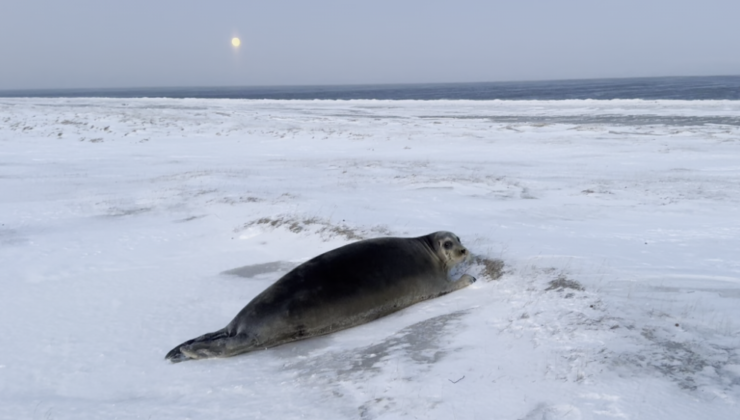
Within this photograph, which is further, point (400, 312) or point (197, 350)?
point (400, 312)

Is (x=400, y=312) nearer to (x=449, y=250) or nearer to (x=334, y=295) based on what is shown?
(x=334, y=295)

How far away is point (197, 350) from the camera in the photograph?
5.30 metres

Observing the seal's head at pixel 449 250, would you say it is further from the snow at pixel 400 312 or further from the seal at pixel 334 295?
the snow at pixel 400 312

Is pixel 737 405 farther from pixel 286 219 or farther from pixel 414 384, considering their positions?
pixel 286 219

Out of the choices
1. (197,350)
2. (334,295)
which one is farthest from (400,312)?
(197,350)

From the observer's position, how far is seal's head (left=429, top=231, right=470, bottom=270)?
23.2 feet

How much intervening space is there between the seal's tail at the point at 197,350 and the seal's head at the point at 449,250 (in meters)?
2.78

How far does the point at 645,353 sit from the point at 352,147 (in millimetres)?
17695

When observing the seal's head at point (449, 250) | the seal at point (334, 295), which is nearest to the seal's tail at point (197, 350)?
the seal at point (334, 295)

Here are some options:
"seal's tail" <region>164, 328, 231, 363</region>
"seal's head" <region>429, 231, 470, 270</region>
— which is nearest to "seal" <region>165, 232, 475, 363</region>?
"seal's tail" <region>164, 328, 231, 363</region>

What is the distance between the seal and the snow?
Answer: 157mm

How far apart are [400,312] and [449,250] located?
121cm

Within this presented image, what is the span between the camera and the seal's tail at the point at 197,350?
5.29 meters

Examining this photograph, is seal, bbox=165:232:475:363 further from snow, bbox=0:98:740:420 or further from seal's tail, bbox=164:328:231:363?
snow, bbox=0:98:740:420
